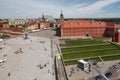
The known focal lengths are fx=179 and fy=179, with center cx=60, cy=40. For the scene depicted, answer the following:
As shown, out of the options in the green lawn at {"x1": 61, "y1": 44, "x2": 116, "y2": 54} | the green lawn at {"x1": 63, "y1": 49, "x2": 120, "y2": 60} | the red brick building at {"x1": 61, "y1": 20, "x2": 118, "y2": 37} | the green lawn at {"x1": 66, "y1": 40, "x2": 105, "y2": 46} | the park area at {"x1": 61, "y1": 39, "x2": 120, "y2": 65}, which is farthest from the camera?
the red brick building at {"x1": 61, "y1": 20, "x2": 118, "y2": 37}

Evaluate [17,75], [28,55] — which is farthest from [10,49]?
[17,75]

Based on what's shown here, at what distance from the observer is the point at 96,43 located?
5794 cm

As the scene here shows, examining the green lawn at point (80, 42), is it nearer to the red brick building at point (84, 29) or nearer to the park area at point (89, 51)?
the park area at point (89, 51)

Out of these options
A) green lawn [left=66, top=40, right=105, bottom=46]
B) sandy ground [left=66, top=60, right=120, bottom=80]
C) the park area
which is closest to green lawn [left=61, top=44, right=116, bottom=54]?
the park area

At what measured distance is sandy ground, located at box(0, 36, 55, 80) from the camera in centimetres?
3541

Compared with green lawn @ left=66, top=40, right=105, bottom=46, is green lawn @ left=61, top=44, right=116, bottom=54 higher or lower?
lower

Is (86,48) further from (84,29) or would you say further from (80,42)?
(84,29)

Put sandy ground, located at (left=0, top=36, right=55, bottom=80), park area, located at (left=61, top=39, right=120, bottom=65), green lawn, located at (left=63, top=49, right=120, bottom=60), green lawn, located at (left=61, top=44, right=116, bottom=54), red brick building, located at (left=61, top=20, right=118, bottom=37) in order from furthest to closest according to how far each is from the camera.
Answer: red brick building, located at (left=61, top=20, right=118, bottom=37) → green lawn, located at (left=61, top=44, right=116, bottom=54) → green lawn, located at (left=63, top=49, right=120, bottom=60) → park area, located at (left=61, top=39, right=120, bottom=65) → sandy ground, located at (left=0, top=36, right=55, bottom=80)

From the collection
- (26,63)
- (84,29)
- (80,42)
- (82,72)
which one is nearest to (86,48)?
(80,42)

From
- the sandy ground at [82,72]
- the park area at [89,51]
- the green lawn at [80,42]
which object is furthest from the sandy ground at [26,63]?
the green lawn at [80,42]

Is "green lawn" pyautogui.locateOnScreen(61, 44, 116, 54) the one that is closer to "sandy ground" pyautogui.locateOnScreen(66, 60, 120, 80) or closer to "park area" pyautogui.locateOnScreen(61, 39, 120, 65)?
"park area" pyautogui.locateOnScreen(61, 39, 120, 65)

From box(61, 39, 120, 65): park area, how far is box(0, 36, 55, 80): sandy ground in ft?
16.9

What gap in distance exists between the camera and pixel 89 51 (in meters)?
50.6

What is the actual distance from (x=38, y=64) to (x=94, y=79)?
14210 mm
